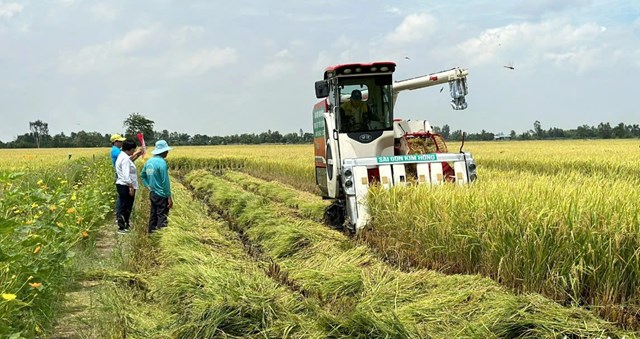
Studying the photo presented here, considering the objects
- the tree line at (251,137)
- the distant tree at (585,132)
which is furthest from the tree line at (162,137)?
the distant tree at (585,132)

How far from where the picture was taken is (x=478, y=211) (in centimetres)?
531

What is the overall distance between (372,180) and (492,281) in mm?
3213

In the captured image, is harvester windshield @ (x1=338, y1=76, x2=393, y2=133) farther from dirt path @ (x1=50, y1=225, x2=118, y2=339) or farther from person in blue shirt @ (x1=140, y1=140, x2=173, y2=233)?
dirt path @ (x1=50, y1=225, x2=118, y2=339)

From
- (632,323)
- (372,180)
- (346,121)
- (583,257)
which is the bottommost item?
(632,323)

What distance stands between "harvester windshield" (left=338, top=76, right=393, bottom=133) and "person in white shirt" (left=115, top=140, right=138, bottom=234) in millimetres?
3368

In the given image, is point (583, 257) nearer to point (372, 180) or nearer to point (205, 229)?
point (372, 180)

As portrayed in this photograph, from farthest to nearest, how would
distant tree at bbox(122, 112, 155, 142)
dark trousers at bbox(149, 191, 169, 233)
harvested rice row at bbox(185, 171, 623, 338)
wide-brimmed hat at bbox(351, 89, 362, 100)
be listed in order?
1. distant tree at bbox(122, 112, 155, 142)
2. wide-brimmed hat at bbox(351, 89, 362, 100)
3. dark trousers at bbox(149, 191, 169, 233)
4. harvested rice row at bbox(185, 171, 623, 338)

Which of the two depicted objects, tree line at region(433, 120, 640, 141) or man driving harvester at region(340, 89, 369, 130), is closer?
man driving harvester at region(340, 89, 369, 130)

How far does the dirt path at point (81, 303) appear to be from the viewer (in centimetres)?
454

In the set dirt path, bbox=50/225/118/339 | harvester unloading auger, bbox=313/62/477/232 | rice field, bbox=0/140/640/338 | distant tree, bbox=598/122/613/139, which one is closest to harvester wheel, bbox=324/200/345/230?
harvester unloading auger, bbox=313/62/477/232

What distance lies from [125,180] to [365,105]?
13.1 ft

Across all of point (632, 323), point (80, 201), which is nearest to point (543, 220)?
point (632, 323)

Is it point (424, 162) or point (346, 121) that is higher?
point (346, 121)

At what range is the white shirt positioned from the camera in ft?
28.5
